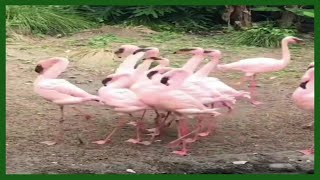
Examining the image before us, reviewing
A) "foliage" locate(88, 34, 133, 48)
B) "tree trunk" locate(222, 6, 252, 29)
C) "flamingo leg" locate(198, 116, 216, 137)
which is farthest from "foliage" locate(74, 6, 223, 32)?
"flamingo leg" locate(198, 116, 216, 137)

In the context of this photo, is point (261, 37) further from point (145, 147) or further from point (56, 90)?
point (56, 90)

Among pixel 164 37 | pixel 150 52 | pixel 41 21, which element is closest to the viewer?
pixel 150 52

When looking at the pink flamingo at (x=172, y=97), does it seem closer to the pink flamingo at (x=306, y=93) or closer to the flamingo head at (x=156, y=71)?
the flamingo head at (x=156, y=71)

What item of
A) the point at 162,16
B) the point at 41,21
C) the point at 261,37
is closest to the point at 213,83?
the point at 261,37

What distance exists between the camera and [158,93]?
411 cm

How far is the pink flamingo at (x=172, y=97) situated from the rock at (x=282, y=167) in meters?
0.50

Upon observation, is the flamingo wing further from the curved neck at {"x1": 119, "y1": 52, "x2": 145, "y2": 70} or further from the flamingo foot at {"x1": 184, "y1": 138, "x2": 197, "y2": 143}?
the flamingo foot at {"x1": 184, "y1": 138, "x2": 197, "y2": 143}

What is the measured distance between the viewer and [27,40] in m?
7.89

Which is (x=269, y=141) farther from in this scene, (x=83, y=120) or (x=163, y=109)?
(x=83, y=120)

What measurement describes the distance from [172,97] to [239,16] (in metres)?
5.23

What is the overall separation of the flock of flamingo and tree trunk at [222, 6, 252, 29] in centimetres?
445

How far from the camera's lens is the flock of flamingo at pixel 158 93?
162 inches

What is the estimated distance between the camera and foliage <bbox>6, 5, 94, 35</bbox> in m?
8.26

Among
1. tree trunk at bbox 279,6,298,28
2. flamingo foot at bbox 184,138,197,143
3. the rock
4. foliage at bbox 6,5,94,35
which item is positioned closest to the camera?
the rock
